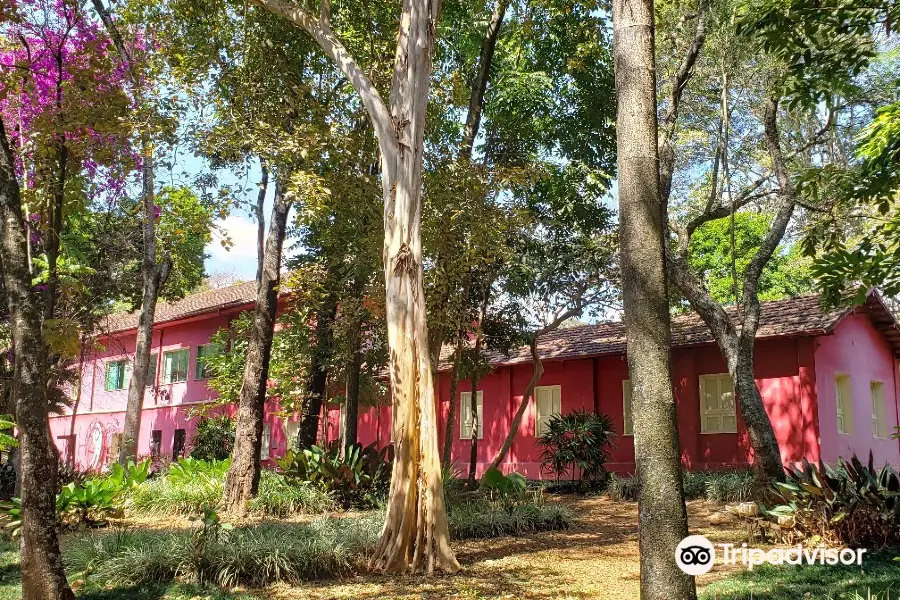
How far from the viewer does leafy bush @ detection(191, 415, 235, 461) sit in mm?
20938

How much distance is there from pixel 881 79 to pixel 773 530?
14.8m

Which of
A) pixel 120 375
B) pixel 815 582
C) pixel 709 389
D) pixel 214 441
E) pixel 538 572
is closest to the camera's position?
pixel 815 582

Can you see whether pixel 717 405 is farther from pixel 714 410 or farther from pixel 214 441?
pixel 214 441

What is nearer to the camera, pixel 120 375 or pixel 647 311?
pixel 647 311

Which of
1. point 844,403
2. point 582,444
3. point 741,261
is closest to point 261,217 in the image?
point 582,444

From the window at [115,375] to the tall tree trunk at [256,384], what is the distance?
738 inches

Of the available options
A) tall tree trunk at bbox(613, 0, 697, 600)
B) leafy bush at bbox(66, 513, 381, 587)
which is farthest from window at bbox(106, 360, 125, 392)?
tall tree trunk at bbox(613, 0, 697, 600)

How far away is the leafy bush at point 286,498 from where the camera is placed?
1208 centimetres

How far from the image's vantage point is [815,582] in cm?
670

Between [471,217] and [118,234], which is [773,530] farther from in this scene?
[118,234]

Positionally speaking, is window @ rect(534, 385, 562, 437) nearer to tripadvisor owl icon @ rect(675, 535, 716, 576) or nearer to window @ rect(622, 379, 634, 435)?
window @ rect(622, 379, 634, 435)

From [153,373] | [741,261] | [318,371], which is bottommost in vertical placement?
[318,371]

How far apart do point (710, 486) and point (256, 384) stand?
8.45 metres

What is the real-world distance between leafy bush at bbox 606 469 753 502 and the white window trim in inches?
222
